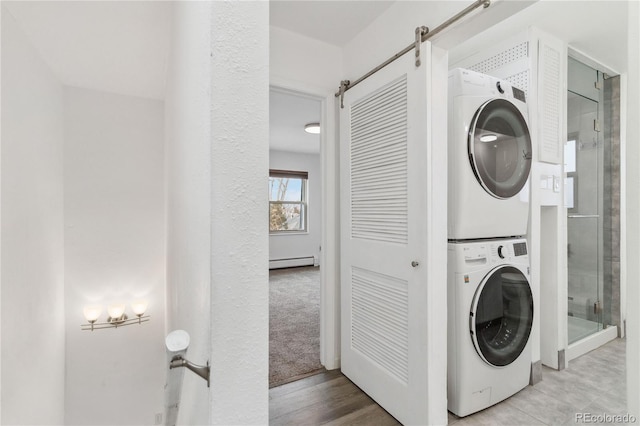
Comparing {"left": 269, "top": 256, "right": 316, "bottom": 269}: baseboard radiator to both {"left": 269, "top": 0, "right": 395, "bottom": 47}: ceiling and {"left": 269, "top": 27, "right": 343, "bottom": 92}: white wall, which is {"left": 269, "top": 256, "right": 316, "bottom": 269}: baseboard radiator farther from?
{"left": 269, "top": 0, "right": 395, "bottom": 47}: ceiling

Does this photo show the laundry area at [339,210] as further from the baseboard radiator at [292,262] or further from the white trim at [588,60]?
the baseboard radiator at [292,262]

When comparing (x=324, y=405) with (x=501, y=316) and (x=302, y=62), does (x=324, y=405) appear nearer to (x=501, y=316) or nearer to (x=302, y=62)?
(x=501, y=316)

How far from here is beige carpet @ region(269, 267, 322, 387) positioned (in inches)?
88.2

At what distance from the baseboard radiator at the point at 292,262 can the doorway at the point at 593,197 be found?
4725 millimetres

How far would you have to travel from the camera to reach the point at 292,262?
635 cm

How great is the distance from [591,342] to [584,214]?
42.0 inches

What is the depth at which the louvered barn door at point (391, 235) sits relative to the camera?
1.51 m

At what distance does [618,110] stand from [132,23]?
3.64m

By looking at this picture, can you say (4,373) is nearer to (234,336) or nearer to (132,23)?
(234,336)

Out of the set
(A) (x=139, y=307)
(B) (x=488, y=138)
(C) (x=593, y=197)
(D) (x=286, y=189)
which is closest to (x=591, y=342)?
(C) (x=593, y=197)

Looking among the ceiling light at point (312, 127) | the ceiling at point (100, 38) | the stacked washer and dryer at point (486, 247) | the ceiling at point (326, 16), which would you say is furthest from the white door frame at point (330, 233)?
the ceiling light at point (312, 127)

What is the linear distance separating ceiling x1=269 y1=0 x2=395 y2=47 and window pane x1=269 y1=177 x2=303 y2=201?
4.18m

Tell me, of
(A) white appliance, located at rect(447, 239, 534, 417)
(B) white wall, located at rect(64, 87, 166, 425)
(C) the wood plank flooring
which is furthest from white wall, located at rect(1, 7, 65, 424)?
(A) white appliance, located at rect(447, 239, 534, 417)

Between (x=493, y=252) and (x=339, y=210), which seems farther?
(x=339, y=210)
